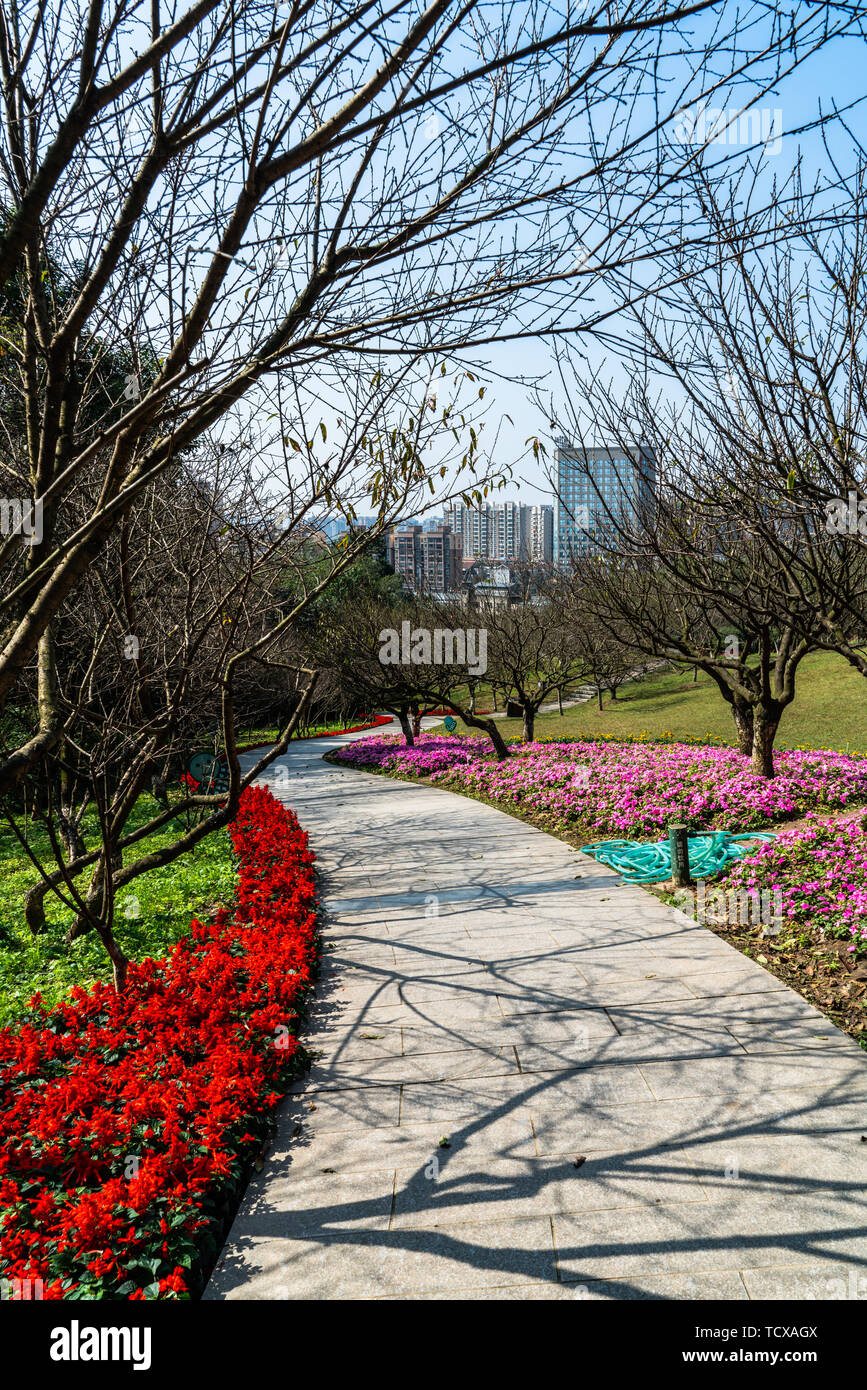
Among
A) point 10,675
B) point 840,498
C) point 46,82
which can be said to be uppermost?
point 46,82

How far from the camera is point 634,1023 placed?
488 centimetres

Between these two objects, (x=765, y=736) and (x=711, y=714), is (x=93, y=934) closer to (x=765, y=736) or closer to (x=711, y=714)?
(x=765, y=736)

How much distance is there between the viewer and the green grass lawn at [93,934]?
604cm

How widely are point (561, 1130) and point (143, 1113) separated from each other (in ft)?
6.58

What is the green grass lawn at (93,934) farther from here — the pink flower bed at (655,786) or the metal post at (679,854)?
the pink flower bed at (655,786)

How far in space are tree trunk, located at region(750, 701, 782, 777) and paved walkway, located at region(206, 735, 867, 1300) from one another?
14.8ft

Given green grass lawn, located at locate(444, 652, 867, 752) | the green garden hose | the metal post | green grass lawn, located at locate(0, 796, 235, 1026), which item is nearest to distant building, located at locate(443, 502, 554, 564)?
the metal post

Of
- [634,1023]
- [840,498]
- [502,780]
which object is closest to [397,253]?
[840,498]

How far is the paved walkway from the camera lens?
3.01 meters

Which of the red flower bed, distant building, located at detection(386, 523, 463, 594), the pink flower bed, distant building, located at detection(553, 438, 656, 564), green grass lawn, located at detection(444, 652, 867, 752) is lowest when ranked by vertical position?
the red flower bed

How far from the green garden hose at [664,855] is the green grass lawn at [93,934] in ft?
13.4

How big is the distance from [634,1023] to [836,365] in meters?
4.57

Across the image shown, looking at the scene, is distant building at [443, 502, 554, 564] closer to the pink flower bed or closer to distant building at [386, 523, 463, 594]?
distant building at [386, 523, 463, 594]
